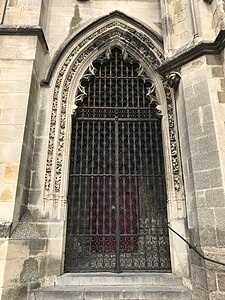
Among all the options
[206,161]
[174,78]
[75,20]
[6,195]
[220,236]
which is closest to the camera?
[220,236]

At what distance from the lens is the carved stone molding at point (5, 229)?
11.7ft

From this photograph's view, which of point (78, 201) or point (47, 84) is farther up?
point (47, 84)

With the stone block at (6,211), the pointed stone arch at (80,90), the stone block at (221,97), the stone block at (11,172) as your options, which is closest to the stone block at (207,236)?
the pointed stone arch at (80,90)

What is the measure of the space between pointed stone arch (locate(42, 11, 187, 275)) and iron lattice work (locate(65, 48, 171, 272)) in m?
0.23

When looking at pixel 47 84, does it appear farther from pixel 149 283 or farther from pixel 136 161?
pixel 149 283

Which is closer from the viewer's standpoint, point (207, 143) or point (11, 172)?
point (207, 143)

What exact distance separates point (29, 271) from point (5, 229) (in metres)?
0.80

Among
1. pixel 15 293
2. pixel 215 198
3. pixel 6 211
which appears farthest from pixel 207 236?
pixel 6 211

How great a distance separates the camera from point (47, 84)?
17.1ft

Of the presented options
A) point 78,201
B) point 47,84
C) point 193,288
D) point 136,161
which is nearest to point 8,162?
Answer: point 78,201

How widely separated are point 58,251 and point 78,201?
977 millimetres

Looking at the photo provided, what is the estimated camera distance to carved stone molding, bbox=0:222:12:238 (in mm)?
3572

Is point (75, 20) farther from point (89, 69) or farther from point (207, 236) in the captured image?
point (207, 236)

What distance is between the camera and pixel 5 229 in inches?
142
